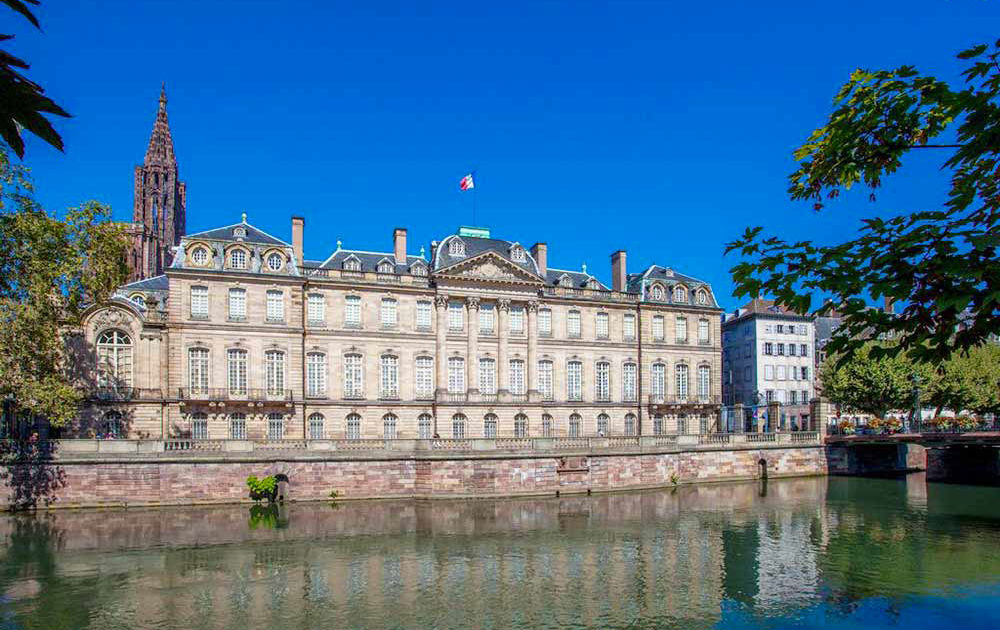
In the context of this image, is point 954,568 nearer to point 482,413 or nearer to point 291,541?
point 291,541

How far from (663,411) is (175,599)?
40.6m

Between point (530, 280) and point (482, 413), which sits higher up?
point (530, 280)

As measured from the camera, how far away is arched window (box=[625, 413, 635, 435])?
54.2 metres

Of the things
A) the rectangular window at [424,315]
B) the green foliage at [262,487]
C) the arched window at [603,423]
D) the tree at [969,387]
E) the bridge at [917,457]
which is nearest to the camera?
the green foliage at [262,487]

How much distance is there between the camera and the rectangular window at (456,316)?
50031mm

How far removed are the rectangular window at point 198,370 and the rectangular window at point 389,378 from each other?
35.3 feet

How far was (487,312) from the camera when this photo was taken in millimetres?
50906

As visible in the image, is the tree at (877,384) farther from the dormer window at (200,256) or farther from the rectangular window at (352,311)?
the dormer window at (200,256)

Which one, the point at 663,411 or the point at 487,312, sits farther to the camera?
the point at 663,411

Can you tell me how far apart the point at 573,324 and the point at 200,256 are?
25.5m

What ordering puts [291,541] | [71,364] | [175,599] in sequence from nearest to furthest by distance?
1. [175,599]
2. [291,541]
3. [71,364]

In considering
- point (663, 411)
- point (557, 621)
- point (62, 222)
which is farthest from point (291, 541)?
point (663, 411)

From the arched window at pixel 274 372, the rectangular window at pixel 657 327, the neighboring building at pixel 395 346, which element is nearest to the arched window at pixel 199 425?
the neighboring building at pixel 395 346

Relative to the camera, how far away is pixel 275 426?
4544 cm
